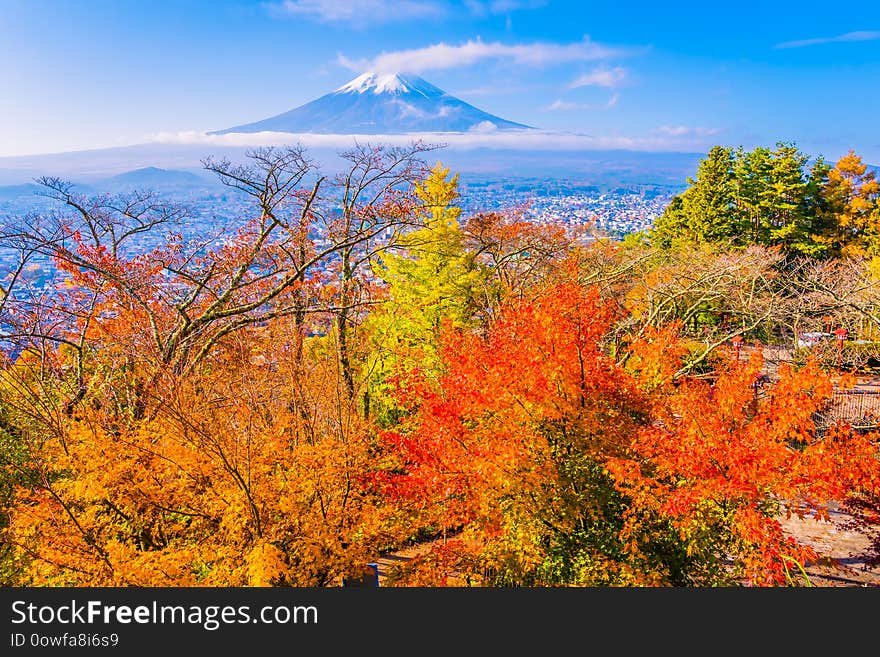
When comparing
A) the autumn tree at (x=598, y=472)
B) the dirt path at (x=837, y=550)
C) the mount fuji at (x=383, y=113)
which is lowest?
the dirt path at (x=837, y=550)

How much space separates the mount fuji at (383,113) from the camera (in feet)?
348

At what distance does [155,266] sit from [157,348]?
12.7 feet

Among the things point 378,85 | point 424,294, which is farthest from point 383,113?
point 424,294

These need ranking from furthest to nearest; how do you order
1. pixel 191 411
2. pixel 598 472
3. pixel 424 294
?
pixel 424 294 < pixel 598 472 < pixel 191 411

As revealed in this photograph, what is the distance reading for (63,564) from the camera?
8188mm

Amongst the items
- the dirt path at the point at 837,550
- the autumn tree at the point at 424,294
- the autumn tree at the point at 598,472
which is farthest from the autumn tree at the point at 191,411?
the dirt path at the point at 837,550

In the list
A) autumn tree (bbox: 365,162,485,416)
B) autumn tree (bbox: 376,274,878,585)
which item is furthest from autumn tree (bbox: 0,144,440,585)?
autumn tree (bbox: 365,162,485,416)

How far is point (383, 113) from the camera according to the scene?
114 metres

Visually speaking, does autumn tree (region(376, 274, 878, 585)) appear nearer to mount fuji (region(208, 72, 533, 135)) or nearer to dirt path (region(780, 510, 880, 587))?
dirt path (region(780, 510, 880, 587))

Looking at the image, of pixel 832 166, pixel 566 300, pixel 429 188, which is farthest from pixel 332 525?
pixel 832 166

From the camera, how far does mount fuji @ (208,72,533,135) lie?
106 meters

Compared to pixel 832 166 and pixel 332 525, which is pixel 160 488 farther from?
pixel 832 166

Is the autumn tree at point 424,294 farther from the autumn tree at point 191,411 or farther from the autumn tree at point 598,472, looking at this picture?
the autumn tree at point 598,472

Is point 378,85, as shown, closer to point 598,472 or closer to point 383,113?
point 383,113
